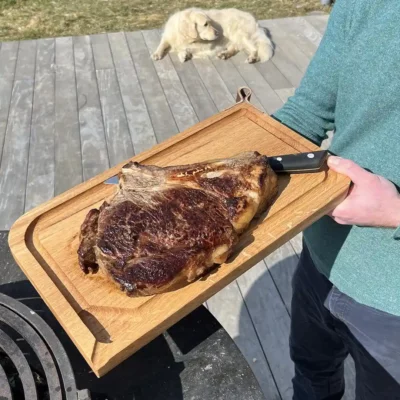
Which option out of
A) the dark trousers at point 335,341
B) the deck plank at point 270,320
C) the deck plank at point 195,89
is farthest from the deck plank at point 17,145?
the dark trousers at point 335,341

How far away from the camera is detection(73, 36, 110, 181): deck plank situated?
3727 millimetres

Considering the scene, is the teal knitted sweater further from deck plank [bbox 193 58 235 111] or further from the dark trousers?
deck plank [bbox 193 58 235 111]

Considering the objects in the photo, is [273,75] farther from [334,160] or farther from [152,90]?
[334,160]

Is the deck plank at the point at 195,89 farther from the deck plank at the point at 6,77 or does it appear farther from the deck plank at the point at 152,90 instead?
the deck plank at the point at 6,77

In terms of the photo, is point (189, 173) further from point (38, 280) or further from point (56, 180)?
point (56, 180)

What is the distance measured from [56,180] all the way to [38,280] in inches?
92.3

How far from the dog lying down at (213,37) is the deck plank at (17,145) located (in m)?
1.46

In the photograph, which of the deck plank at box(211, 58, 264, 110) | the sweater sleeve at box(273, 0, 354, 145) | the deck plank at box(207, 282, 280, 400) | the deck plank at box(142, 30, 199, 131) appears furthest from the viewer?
the deck plank at box(211, 58, 264, 110)

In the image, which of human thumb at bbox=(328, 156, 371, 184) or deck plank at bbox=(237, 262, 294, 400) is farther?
deck plank at bbox=(237, 262, 294, 400)

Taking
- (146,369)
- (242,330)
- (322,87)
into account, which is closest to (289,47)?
(242,330)

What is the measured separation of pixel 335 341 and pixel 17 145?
3.14 m

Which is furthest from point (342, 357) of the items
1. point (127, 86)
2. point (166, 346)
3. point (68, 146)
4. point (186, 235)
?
point (127, 86)

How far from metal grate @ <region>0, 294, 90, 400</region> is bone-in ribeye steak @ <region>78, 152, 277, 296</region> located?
261 mm

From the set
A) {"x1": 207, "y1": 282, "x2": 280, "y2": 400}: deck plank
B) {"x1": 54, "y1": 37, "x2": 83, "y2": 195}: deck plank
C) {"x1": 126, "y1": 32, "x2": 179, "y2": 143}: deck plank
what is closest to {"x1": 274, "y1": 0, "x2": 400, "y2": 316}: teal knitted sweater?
{"x1": 207, "y1": 282, "x2": 280, "y2": 400}: deck plank
